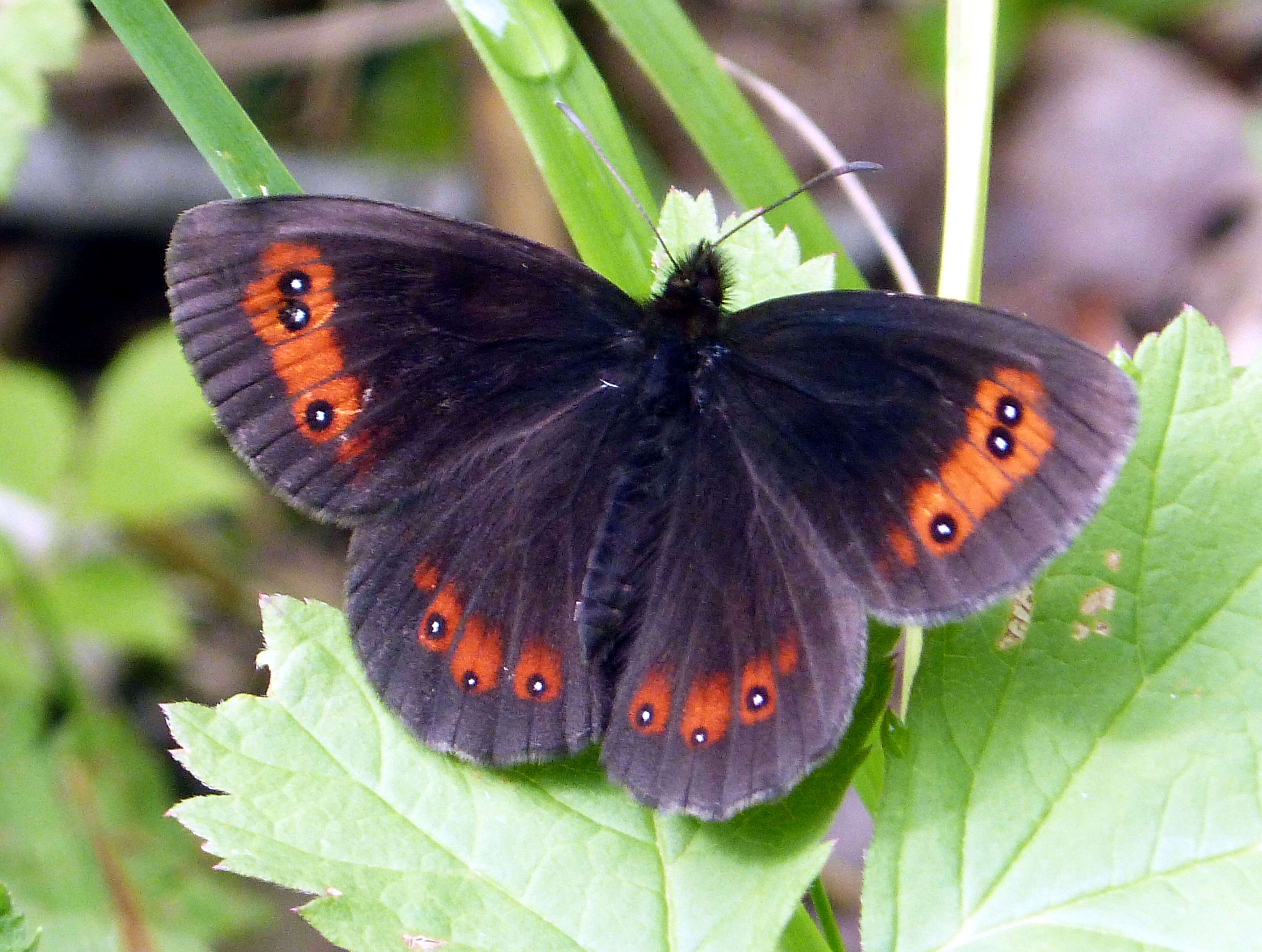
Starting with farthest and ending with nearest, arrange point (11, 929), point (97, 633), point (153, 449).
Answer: point (153, 449)
point (97, 633)
point (11, 929)

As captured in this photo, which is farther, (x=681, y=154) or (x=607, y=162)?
(x=681, y=154)

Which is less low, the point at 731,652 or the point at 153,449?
the point at 153,449

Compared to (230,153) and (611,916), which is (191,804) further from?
(230,153)

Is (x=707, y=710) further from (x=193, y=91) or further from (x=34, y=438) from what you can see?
(x=34, y=438)

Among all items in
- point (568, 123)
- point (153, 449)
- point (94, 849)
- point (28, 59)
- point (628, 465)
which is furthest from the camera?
point (153, 449)

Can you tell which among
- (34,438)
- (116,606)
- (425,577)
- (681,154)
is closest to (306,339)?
(425,577)

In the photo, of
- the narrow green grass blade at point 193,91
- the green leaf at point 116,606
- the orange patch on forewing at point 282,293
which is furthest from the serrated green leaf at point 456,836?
the green leaf at point 116,606

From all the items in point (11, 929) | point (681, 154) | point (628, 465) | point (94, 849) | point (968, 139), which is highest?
point (681, 154)

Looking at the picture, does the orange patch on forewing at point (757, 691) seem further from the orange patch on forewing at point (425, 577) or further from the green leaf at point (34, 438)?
the green leaf at point (34, 438)
